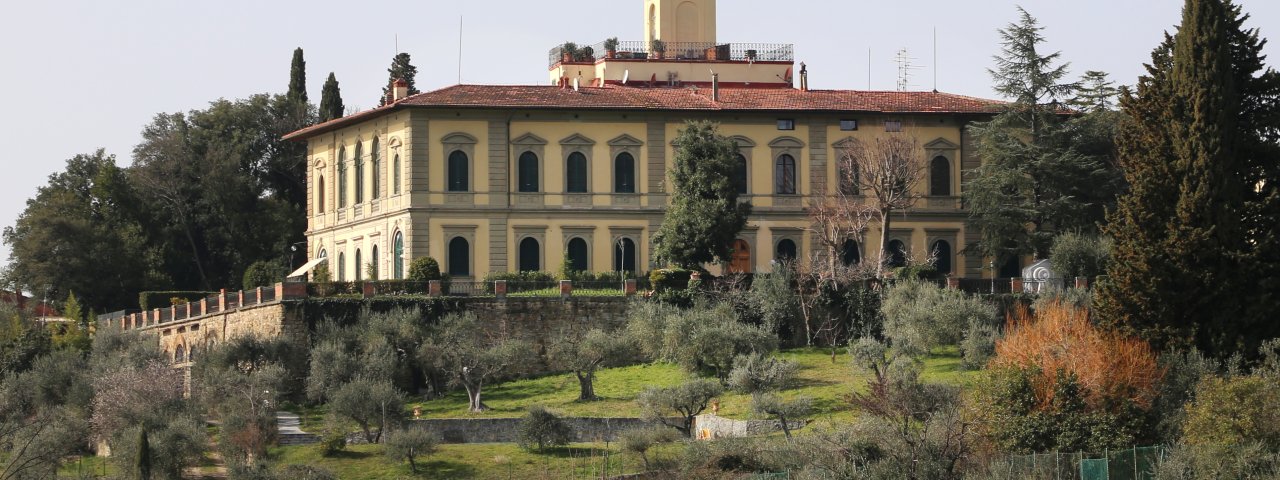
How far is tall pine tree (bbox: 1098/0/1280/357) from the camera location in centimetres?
4975

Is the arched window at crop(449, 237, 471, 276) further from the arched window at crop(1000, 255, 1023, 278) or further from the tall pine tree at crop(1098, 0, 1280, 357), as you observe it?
the tall pine tree at crop(1098, 0, 1280, 357)

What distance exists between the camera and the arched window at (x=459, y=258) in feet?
217

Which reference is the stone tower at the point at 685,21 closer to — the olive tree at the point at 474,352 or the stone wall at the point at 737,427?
the olive tree at the point at 474,352

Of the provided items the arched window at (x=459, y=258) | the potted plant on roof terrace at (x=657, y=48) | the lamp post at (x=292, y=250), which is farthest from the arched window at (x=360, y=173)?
the potted plant on roof terrace at (x=657, y=48)

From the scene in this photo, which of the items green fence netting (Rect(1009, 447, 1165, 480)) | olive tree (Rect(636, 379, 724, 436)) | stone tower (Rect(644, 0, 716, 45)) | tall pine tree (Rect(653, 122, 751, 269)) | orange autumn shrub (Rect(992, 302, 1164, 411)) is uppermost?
stone tower (Rect(644, 0, 716, 45))

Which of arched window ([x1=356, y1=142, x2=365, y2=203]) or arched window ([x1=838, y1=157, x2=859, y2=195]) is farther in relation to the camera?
arched window ([x1=356, y1=142, x2=365, y2=203])

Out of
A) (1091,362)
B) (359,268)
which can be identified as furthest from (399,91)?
(1091,362)

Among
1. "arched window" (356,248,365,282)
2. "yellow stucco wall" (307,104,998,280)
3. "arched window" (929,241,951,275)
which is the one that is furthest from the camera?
"arched window" (356,248,365,282)


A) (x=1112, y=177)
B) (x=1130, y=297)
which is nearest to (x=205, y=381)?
(x=1130, y=297)

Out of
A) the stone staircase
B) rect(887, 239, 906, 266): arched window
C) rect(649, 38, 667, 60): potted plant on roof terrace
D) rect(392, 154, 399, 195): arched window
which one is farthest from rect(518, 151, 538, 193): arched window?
the stone staircase

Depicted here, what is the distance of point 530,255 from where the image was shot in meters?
66.8

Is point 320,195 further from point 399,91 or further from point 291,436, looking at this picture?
point 291,436

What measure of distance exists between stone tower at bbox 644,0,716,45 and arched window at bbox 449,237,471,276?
15.7 metres

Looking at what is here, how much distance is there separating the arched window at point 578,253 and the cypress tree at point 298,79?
20.6 meters
